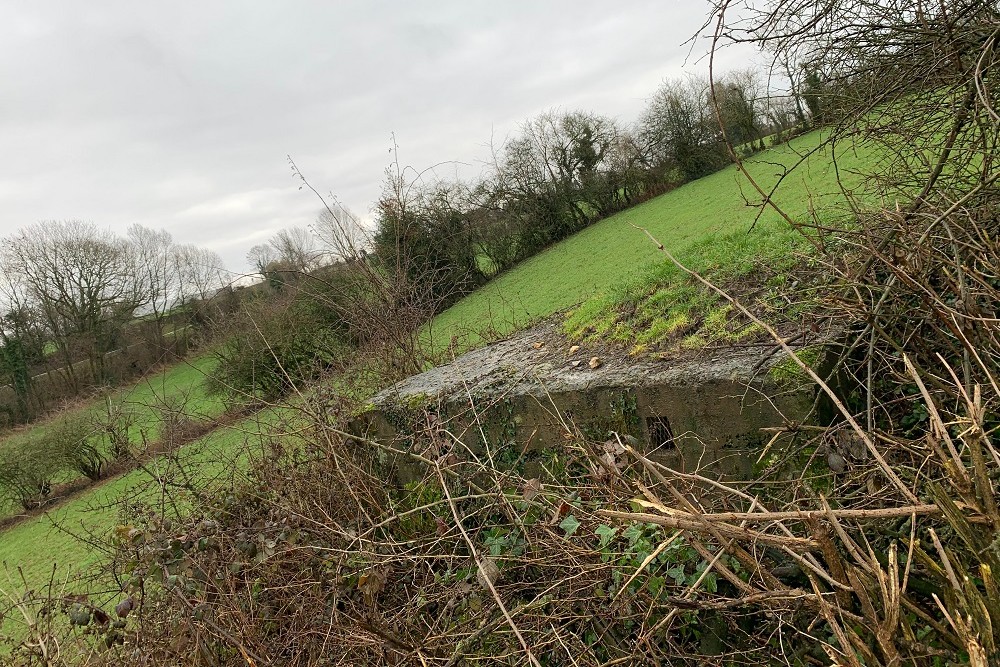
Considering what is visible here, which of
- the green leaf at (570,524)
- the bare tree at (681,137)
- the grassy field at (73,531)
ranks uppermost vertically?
the bare tree at (681,137)

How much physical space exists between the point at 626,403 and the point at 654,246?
11.6 meters

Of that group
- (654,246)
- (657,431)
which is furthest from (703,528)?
(654,246)

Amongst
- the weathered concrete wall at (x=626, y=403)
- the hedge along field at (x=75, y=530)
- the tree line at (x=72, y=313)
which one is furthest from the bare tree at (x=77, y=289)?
the weathered concrete wall at (x=626, y=403)

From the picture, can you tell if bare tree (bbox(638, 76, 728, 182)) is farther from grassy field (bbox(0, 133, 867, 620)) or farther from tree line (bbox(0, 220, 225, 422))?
tree line (bbox(0, 220, 225, 422))

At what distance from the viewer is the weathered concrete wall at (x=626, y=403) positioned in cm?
318

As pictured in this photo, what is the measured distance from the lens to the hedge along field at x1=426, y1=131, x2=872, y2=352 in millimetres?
5496

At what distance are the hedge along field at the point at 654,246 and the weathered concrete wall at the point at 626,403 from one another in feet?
3.23

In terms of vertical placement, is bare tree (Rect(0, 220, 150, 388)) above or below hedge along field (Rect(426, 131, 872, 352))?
above

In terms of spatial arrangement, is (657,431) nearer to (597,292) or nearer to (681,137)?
(597,292)

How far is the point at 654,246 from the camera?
14.6 metres

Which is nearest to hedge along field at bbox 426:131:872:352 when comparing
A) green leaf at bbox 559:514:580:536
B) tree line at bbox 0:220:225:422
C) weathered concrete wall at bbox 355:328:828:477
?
weathered concrete wall at bbox 355:328:828:477

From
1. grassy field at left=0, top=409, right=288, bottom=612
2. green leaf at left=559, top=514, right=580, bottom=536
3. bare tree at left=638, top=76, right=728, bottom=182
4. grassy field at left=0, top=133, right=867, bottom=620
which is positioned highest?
bare tree at left=638, top=76, right=728, bottom=182

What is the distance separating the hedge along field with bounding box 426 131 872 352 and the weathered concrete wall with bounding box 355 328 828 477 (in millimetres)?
983

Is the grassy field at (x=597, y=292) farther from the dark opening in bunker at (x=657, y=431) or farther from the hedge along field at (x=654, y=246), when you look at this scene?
the dark opening in bunker at (x=657, y=431)
